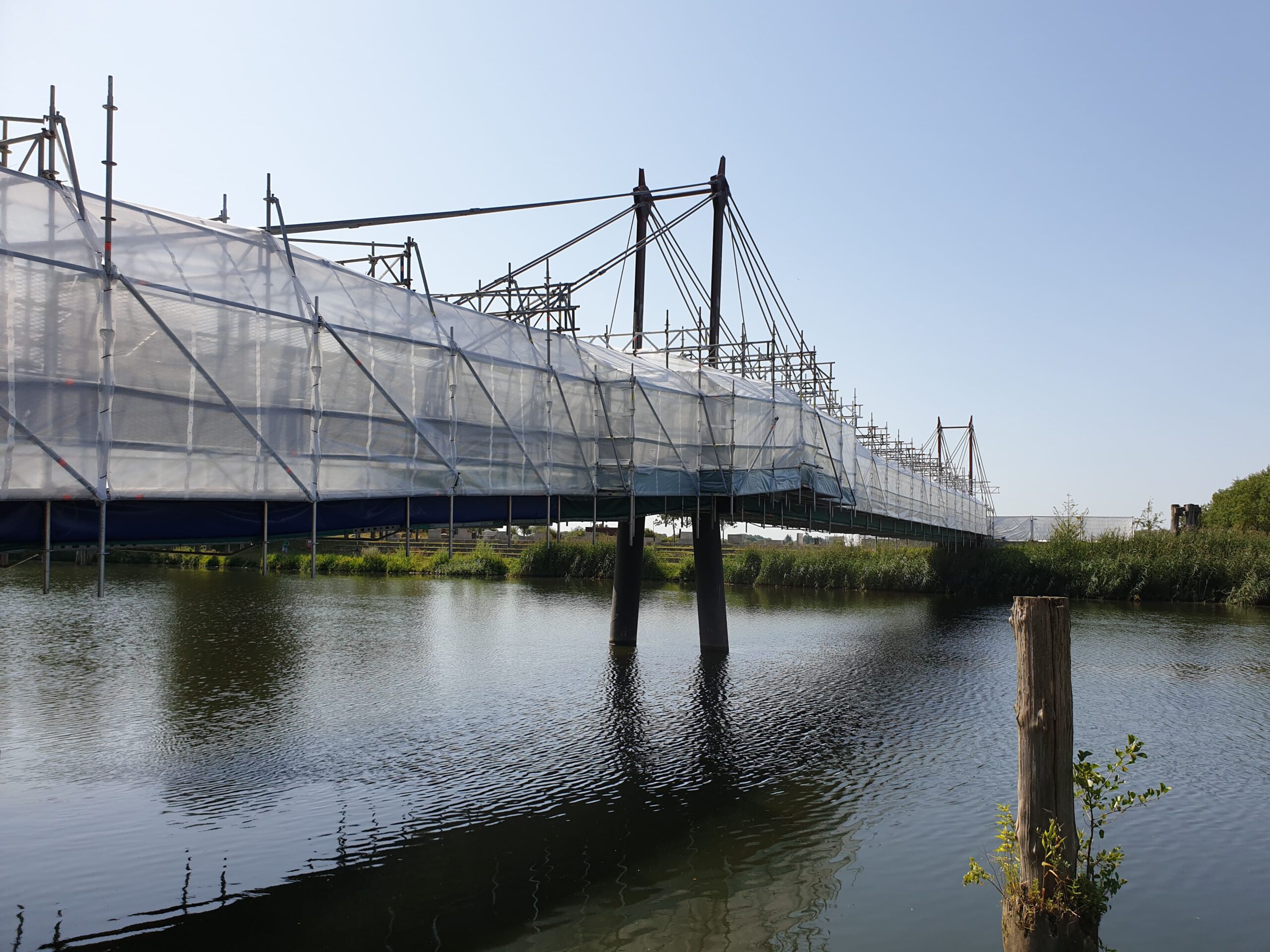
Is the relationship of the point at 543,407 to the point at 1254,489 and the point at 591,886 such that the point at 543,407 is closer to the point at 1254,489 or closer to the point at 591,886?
the point at 591,886

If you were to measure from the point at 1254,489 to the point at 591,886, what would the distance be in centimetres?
7615

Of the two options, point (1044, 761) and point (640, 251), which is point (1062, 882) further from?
point (640, 251)

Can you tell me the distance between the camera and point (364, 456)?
1460 cm

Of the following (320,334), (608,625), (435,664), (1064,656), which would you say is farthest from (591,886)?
(608,625)

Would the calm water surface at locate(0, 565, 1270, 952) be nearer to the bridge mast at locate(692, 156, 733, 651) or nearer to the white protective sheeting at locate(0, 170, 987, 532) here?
the bridge mast at locate(692, 156, 733, 651)

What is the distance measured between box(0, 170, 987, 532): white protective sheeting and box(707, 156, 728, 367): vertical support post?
28.5 feet

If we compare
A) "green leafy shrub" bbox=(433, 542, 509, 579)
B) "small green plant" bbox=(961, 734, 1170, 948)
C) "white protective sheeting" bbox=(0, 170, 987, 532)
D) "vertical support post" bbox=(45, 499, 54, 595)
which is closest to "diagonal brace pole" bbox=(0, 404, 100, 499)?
"white protective sheeting" bbox=(0, 170, 987, 532)

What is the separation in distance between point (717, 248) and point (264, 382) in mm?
21223

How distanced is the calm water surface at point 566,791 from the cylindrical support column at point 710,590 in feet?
3.51

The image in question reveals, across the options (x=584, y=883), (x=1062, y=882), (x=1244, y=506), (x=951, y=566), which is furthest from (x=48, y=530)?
(x=1244, y=506)

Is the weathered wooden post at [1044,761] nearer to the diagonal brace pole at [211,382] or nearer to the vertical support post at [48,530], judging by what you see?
the diagonal brace pole at [211,382]

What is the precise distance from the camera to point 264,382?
13.1 meters

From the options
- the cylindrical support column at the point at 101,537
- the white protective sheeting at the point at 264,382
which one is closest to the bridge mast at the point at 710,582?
the white protective sheeting at the point at 264,382

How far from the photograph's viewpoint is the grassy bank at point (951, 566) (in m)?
45.8
